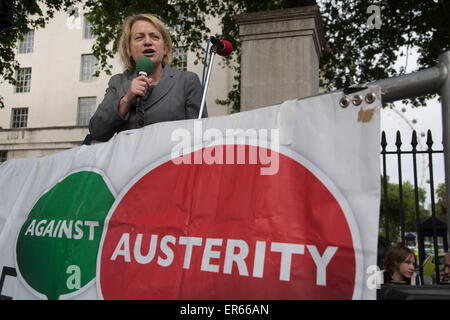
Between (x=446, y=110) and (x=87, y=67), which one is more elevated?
(x=87, y=67)

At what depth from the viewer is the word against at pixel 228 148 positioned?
4.44 ft

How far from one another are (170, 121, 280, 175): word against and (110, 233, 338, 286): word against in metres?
0.25

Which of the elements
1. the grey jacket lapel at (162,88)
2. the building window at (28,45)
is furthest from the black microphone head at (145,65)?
the building window at (28,45)

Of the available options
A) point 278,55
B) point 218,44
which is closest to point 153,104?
point 218,44

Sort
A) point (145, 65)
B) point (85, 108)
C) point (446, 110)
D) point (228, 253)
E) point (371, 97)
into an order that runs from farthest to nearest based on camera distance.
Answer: point (85, 108)
point (145, 65)
point (228, 253)
point (371, 97)
point (446, 110)

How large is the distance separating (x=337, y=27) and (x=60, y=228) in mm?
11980

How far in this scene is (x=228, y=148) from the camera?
1450mm

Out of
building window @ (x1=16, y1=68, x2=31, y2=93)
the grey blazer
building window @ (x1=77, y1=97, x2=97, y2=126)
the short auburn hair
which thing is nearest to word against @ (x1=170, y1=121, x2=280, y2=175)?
the grey blazer

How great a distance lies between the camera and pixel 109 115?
85.2 inches

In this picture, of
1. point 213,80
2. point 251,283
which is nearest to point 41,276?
point 251,283

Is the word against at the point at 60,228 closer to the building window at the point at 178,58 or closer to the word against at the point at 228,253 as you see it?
the word against at the point at 228,253

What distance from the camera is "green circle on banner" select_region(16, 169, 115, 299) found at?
167 centimetres

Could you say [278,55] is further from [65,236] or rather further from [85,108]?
[85,108]

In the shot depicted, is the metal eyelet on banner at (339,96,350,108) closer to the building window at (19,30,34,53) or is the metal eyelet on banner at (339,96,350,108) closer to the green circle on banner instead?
the green circle on banner
